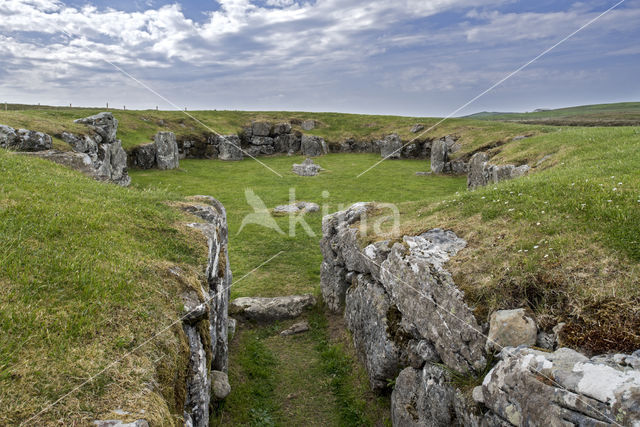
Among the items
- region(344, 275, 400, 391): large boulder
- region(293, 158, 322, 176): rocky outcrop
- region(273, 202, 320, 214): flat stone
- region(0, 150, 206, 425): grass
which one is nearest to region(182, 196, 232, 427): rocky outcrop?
region(0, 150, 206, 425): grass

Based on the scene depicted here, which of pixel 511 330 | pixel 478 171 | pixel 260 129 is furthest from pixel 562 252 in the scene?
pixel 260 129

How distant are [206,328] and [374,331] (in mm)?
5178

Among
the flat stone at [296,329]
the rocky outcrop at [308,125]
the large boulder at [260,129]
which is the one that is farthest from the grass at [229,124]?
the flat stone at [296,329]

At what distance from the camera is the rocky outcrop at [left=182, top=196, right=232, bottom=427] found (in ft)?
24.4

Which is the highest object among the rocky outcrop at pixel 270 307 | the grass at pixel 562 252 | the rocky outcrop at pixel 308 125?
the rocky outcrop at pixel 308 125

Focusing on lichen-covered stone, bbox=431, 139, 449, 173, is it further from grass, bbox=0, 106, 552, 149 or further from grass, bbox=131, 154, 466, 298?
grass, bbox=0, 106, 552, 149

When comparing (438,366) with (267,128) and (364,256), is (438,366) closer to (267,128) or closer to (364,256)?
(364,256)

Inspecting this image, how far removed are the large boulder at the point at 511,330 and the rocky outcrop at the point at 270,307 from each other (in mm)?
10423

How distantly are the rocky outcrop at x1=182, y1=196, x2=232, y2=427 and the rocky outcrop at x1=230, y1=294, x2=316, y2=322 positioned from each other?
330 centimetres

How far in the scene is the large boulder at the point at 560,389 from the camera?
17.0ft

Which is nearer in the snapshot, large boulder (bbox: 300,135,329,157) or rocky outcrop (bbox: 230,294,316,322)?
rocky outcrop (bbox: 230,294,316,322)

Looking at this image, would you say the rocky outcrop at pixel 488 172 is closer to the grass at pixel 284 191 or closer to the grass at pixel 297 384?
the grass at pixel 284 191

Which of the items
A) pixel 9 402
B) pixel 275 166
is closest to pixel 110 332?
pixel 9 402

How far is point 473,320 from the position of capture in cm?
805
